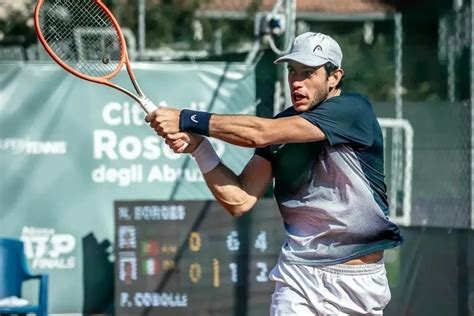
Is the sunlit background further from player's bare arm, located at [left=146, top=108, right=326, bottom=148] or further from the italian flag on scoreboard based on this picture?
player's bare arm, located at [left=146, top=108, right=326, bottom=148]

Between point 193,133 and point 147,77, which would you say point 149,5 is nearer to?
point 147,77

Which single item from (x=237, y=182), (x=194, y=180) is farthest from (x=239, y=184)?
(x=194, y=180)

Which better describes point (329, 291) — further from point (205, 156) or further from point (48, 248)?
point (48, 248)

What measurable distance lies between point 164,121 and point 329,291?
1000 mm

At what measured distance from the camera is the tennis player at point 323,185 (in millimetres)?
4875

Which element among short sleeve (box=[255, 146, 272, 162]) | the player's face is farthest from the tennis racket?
the player's face

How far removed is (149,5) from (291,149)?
34.9 feet

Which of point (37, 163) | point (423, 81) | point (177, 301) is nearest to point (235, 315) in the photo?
point (177, 301)

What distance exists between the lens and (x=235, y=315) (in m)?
8.21

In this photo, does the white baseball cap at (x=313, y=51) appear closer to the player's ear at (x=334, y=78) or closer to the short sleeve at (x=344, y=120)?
the player's ear at (x=334, y=78)

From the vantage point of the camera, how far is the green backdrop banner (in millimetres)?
8883

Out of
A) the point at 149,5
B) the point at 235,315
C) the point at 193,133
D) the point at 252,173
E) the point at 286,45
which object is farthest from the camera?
the point at 149,5

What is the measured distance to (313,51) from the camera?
4.97 metres

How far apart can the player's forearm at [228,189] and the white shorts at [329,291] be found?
33 centimetres
